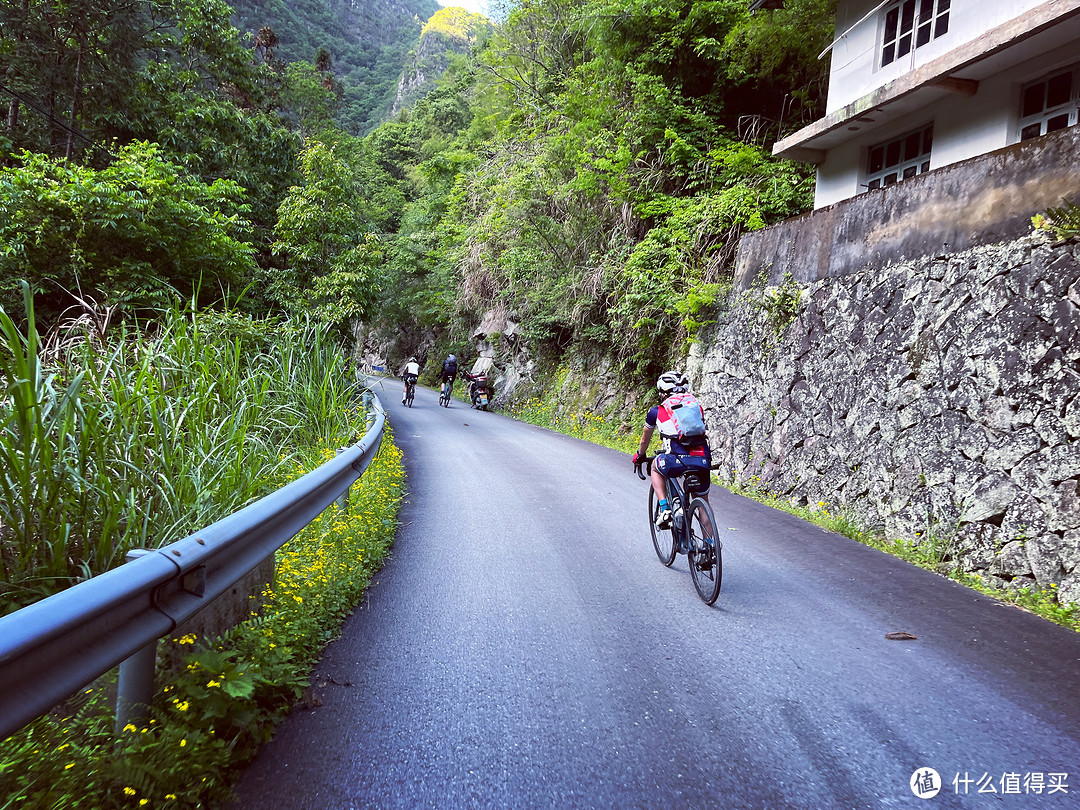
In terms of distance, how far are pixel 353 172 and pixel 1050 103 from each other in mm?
15307

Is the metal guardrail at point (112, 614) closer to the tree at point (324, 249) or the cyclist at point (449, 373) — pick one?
the tree at point (324, 249)

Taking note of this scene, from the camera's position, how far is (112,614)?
1.81 meters

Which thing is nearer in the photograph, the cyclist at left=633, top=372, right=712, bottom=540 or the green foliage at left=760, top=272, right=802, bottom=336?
the cyclist at left=633, top=372, right=712, bottom=540

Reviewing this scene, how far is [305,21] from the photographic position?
65.8 meters

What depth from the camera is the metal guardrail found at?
1477mm

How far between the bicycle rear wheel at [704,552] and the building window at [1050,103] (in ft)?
28.5

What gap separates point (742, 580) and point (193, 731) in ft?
13.5

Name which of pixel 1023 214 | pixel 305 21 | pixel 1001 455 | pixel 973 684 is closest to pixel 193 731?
pixel 973 684

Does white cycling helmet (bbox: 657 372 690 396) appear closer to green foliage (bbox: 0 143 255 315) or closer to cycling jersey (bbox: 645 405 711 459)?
cycling jersey (bbox: 645 405 711 459)

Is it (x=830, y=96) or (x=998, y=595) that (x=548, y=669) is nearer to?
(x=998, y=595)

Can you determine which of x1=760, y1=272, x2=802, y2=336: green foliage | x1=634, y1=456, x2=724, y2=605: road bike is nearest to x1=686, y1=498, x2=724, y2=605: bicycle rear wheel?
x1=634, y1=456, x2=724, y2=605: road bike

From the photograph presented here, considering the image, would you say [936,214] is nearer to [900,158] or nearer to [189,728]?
[900,158]

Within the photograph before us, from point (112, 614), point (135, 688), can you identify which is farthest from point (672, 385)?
point (112, 614)

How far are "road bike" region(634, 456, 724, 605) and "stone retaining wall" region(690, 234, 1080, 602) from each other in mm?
3003
